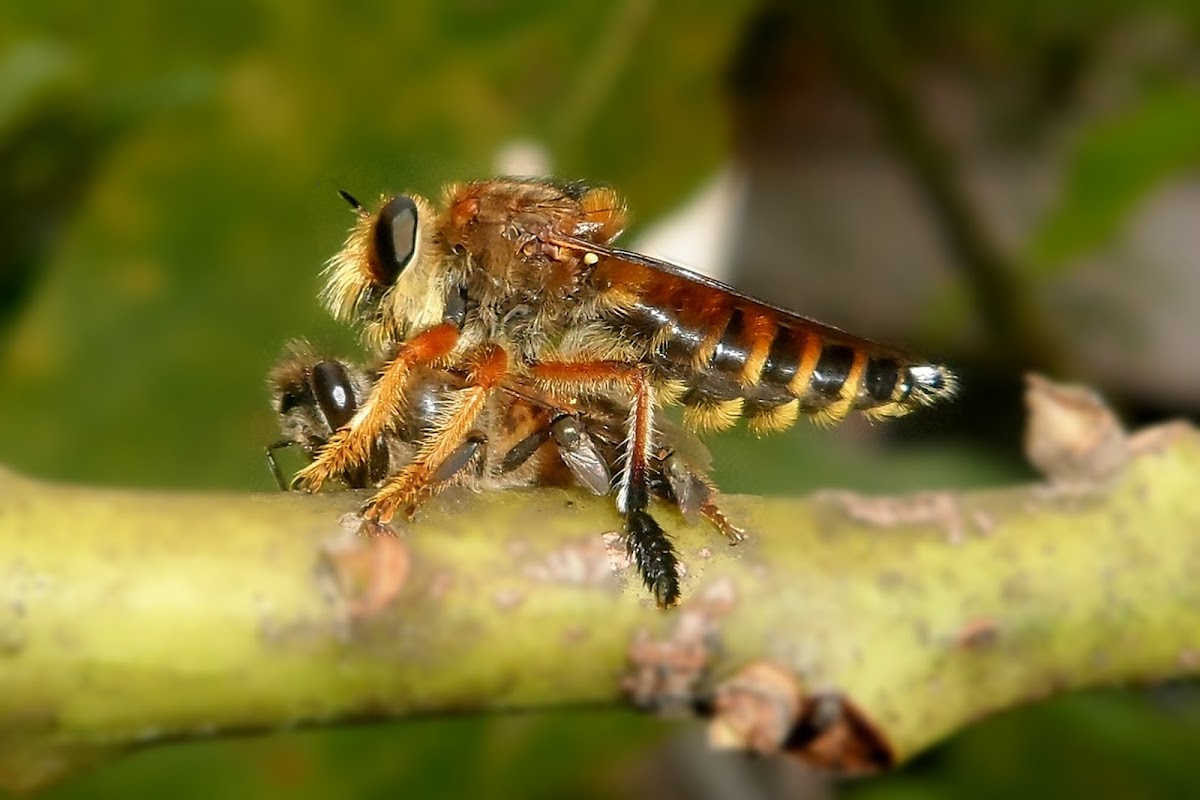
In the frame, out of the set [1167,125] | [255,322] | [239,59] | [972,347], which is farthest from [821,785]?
[239,59]

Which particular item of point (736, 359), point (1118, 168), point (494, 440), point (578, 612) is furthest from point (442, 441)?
point (1118, 168)

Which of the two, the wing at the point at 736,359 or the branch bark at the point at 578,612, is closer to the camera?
the branch bark at the point at 578,612

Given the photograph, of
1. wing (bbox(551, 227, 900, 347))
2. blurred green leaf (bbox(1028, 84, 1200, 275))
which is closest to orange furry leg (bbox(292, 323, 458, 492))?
wing (bbox(551, 227, 900, 347))

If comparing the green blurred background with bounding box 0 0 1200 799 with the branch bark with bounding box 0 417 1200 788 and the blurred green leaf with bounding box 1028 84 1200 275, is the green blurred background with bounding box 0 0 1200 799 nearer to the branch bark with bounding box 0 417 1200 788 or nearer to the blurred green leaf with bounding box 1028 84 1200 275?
the blurred green leaf with bounding box 1028 84 1200 275

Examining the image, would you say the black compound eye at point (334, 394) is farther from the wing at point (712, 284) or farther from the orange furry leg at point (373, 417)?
the wing at point (712, 284)

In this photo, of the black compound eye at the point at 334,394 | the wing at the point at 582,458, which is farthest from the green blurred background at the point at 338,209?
the wing at the point at 582,458

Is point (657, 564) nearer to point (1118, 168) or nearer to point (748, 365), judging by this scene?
point (748, 365)

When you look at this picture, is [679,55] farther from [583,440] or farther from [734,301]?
[583,440]
